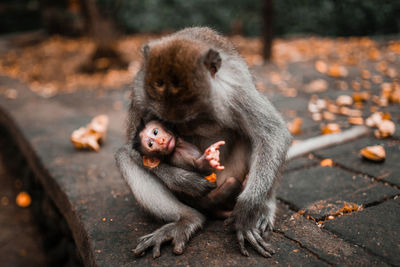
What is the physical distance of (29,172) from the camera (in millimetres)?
4676

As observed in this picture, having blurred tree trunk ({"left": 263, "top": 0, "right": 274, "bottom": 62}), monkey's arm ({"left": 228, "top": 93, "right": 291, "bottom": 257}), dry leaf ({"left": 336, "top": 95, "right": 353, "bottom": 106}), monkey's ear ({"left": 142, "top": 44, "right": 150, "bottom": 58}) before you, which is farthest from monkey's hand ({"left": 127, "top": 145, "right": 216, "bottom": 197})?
blurred tree trunk ({"left": 263, "top": 0, "right": 274, "bottom": 62})

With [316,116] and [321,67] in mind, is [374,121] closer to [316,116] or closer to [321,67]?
[316,116]

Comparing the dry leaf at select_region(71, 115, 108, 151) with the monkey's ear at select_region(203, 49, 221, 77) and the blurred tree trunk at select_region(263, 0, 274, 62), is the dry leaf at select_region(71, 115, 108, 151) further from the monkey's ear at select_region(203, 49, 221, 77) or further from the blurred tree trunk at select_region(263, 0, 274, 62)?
the blurred tree trunk at select_region(263, 0, 274, 62)

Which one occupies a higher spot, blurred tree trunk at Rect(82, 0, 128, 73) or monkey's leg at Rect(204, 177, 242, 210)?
monkey's leg at Rect(204, 177, 242, 210)

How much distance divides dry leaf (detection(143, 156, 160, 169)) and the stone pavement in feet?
1.30

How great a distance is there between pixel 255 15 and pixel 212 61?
1029 cm

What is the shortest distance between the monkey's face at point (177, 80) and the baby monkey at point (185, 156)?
23cm

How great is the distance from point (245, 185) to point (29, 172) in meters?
3.28

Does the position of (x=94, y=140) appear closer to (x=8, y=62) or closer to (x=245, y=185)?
(x=245, y=185)

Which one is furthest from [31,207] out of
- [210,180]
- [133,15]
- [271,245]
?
[133,15]

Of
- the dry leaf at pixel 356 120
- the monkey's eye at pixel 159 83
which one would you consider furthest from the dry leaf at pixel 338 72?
the monkey's eye at pixel 159 83

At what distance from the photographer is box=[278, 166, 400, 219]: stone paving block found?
267 cm

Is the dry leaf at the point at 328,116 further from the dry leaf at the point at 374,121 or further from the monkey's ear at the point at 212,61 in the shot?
the monkey's ear at the point at 212,61

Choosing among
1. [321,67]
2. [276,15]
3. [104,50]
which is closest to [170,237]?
[321,67]
